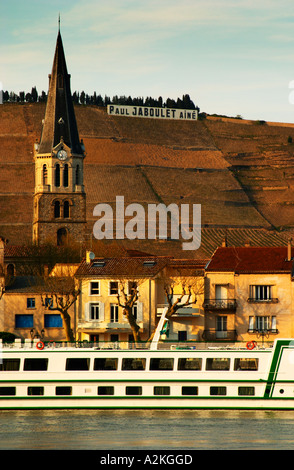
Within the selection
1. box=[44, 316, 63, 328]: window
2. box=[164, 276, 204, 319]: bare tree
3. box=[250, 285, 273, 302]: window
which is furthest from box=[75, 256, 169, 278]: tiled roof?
box=[250, 285, 273, 302]: window

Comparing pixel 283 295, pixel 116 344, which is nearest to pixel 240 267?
pixel 283 295

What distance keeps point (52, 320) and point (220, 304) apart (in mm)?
12535

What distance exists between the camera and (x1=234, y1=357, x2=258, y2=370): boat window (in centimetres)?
5750

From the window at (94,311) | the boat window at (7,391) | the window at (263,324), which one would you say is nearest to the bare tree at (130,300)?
the window at (94,311)

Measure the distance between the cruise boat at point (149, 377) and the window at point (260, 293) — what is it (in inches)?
907

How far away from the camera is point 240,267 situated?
8200cm

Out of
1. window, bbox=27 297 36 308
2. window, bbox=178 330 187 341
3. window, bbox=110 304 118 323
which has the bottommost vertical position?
window, bbox=178 330 187 341

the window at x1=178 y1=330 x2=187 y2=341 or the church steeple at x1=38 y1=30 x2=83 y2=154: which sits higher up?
the church steeple at x1=38 y1=30 x2=83 y2=154

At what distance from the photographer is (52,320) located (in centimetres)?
8469

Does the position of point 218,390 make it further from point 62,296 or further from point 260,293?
point 62,296

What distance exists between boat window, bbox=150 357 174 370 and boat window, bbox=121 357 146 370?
441mm

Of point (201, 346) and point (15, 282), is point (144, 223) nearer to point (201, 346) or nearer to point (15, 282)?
point (15, 282)

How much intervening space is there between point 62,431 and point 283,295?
32.3 m

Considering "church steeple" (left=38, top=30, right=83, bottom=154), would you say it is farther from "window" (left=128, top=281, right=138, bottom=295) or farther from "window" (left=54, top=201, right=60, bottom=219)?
"window" (left=128, top=281, right=138, bottom=295)
